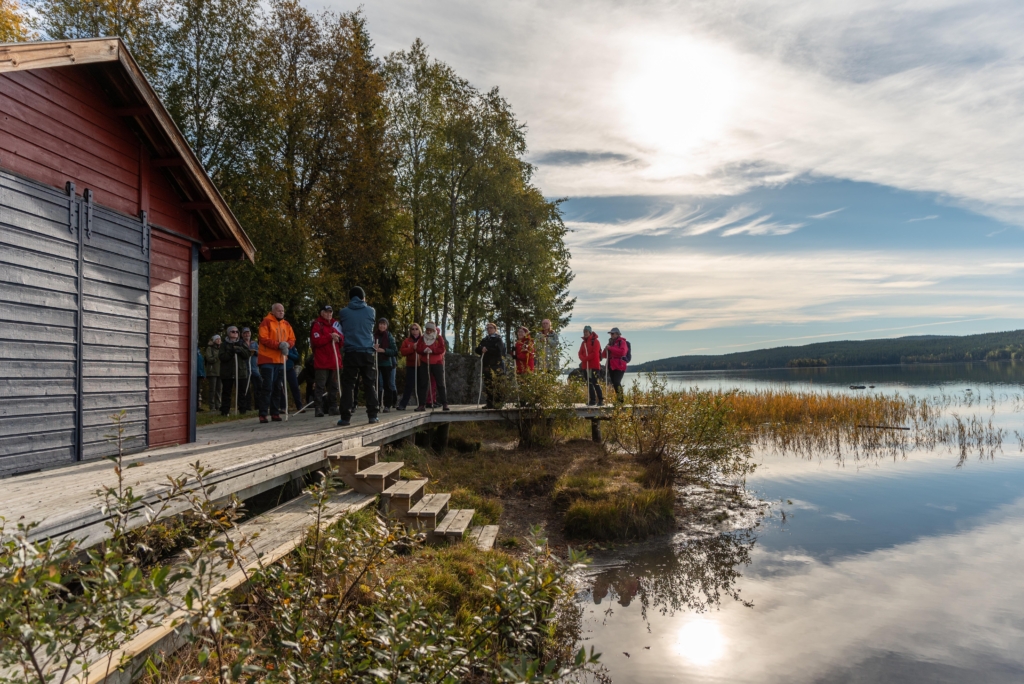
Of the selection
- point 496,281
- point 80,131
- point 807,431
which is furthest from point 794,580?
point 496,281

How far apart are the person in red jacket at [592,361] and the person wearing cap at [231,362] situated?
7819mm

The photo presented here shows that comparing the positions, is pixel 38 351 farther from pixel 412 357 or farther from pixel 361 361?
pixel 412 357

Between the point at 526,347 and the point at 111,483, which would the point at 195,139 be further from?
the point at 111,483

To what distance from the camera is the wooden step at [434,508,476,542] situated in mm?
6812

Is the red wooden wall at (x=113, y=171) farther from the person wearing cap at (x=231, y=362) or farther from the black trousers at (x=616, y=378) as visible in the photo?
the black trousers at (x=616, y=378)

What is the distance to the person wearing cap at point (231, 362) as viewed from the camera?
1426 cm

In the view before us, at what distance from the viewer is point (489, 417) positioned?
42.1ft

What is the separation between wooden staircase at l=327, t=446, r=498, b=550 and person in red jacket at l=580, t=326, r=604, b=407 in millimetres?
7697

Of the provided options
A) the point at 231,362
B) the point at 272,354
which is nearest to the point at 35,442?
the point at 272,354

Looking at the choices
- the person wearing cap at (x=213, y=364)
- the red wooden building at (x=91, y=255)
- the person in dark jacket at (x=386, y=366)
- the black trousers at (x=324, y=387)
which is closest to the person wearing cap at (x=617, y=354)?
the person in dark jacket at (x=386, y=366)

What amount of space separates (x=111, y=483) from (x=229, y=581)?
5.54ft

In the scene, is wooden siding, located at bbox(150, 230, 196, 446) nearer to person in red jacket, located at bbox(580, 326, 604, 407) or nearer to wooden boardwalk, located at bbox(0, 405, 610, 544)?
wooden boardwalk, located at bbox(0, 405, 610, 544)

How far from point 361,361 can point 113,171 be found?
405 centimetres

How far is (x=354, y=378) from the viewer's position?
10031 millimetres
